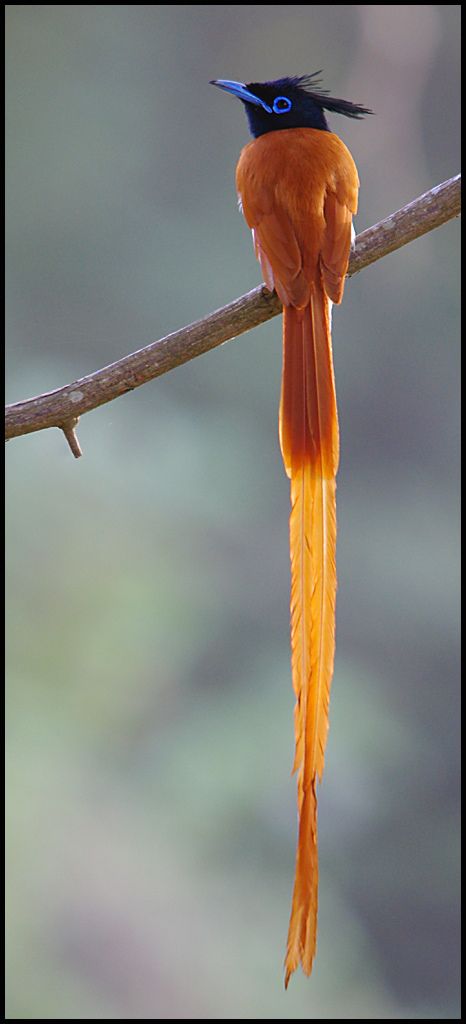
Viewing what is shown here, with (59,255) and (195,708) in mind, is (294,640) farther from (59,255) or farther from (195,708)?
(59,255)

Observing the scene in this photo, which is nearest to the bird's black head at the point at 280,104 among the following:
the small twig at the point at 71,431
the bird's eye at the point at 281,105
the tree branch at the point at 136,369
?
the bird's eye at the point at 281,105

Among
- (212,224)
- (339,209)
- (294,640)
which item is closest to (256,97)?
(339,209)

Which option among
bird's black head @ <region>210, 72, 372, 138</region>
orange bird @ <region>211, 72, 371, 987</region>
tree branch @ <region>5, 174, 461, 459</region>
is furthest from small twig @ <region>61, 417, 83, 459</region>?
bird's black head @ <region>210, 72, 372, 138</region>

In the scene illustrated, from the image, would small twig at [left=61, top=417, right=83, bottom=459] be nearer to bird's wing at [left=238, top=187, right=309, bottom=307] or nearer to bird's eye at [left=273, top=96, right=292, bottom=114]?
bird's wing at [left=238, top=187, right=309, bottom=307]

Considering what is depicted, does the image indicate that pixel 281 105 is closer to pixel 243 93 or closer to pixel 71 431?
pixel 243 93

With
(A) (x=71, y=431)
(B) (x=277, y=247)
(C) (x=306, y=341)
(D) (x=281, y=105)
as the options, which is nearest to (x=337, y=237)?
(B) (x=277, y=247)

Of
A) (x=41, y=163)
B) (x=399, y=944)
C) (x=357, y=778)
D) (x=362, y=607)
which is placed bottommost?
(x=399, y=944)

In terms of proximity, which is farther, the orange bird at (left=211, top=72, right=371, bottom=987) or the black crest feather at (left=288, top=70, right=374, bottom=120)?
the black crest feather at (left=288, top=70, right=374, bottom=120)

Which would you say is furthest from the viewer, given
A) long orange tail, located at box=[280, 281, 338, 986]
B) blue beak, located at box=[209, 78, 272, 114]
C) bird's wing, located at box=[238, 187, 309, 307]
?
blue beak, located at box=[209, 78, 272, 114]
